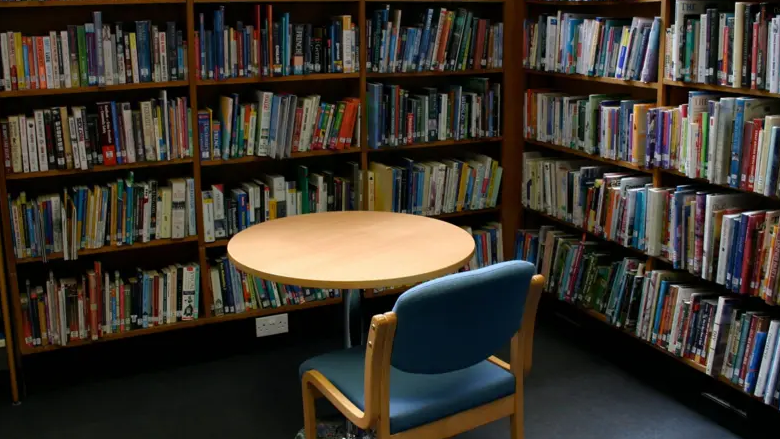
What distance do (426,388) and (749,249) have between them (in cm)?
138

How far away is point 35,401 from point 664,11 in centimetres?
310

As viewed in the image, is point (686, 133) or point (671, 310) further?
point (671, 310)

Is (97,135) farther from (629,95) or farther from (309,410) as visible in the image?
(629,95)

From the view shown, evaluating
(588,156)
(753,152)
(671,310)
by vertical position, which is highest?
(753,152)

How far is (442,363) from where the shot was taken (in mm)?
2445

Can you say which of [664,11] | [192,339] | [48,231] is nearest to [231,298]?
[192,339]

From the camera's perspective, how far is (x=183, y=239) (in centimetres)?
390

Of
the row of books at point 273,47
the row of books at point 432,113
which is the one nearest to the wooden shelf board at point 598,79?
the row of books at point 432,113

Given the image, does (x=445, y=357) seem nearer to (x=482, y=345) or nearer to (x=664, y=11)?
(x=482, y=345)

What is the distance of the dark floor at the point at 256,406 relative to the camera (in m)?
3.37

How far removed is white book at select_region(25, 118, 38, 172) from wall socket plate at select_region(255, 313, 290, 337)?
1.23 metres

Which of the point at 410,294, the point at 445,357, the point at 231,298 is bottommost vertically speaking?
the point at 231,298

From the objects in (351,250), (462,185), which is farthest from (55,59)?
(462,185)

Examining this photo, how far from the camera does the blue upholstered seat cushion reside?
2.50m
